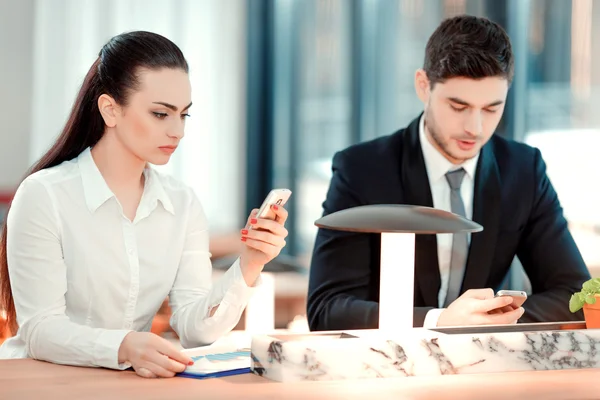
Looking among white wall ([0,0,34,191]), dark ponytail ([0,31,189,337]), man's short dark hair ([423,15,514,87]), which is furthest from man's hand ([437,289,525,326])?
white wall ([0,0,34,191])

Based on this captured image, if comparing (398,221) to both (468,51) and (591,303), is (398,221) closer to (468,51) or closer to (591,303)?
(591,303)

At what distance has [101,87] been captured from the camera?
7.52ft

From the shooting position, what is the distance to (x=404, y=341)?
178 cm

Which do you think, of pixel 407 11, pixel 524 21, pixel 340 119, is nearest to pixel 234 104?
pixel 340 119

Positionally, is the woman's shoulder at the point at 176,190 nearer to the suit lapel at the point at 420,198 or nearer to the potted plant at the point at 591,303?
the suit lapel at the point at 420,198

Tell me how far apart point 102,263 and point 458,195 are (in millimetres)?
986

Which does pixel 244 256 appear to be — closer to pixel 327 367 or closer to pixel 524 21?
pixel 327 367

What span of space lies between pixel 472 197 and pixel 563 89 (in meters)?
1.91

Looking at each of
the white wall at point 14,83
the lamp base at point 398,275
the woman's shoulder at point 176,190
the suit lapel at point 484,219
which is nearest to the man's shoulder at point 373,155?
the suit lapel at point 484,219

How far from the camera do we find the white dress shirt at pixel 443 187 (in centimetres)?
255

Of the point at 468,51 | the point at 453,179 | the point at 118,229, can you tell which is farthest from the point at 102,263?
the point at 468,51

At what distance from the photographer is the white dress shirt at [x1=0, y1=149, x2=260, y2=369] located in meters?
2.12

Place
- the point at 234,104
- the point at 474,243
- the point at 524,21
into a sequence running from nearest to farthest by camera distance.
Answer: the point at 474,243
the point at 524,21
the point at 234,104

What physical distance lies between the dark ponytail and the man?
64cm
